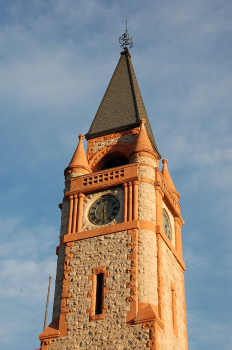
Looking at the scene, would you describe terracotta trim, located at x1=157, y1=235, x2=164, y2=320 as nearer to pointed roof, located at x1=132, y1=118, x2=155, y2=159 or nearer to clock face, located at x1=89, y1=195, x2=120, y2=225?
clock face, located at x1=89, y1=195, x2=120, y2=225

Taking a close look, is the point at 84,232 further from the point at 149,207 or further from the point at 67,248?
the point at 149,207

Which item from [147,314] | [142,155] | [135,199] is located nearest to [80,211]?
[135,199]

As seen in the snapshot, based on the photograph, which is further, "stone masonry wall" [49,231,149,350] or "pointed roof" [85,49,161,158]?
"pointed roof" [85,49,161,158]

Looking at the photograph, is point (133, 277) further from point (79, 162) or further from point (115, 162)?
point (115, 162)

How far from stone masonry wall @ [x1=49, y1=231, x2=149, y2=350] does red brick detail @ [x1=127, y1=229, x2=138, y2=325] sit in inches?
7.4

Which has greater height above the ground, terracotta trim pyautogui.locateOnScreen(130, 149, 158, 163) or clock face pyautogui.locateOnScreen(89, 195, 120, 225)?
terracotta trim pyautogui.locateOnScreen(130, 149, 158, 163)

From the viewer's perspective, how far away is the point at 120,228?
33.2 m

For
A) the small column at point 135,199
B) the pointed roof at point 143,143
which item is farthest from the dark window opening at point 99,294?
the pointed roof at point 143,143

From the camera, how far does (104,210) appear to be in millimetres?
34844

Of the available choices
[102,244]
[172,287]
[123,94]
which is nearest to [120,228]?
[102,244]

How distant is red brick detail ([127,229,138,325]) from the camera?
29.9 metres

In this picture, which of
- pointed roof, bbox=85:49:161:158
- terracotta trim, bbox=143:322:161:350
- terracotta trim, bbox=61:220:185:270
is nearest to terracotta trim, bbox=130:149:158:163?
pointed roof, bbox=85:49:161:158

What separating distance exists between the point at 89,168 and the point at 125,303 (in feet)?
33.5

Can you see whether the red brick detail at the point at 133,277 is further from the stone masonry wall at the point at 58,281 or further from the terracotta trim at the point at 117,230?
the stone masonry wall at the point at 58,281
